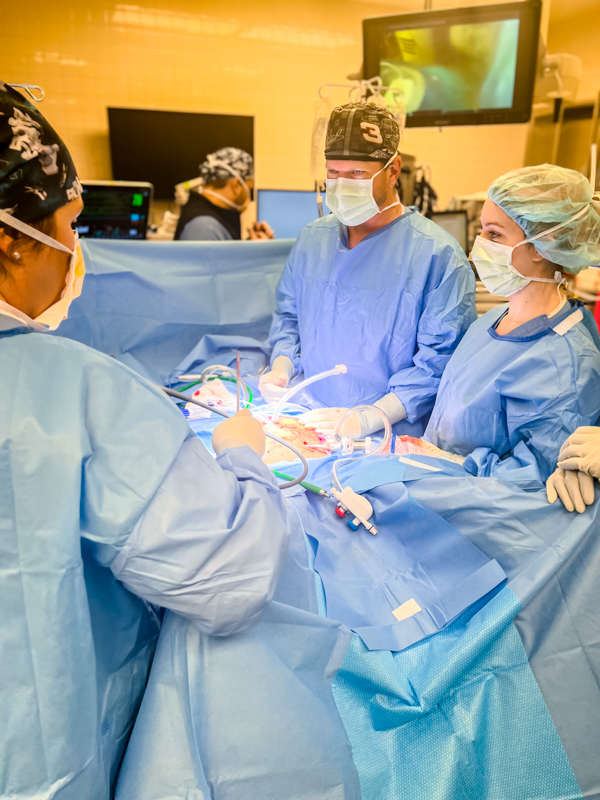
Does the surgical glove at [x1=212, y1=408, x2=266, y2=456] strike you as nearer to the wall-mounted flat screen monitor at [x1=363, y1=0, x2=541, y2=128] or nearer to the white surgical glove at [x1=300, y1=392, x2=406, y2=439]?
the white surgical glove at [x1=300, y1=392, x2=406, y2=439]

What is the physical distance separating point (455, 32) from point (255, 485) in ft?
11.6

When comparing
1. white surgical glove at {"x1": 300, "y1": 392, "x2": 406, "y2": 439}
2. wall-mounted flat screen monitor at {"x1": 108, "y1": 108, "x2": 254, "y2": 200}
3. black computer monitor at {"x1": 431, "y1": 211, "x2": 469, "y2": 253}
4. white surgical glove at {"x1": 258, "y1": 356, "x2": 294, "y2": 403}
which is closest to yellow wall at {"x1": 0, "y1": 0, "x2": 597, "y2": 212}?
wall-mounted flat screen monitor at {"x1": 108, "y1": 108, "x2": 254, "y2": 200}

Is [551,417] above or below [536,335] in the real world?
below

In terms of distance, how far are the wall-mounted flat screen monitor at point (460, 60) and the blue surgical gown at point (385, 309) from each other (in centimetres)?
176

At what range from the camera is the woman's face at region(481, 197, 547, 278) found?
166cm

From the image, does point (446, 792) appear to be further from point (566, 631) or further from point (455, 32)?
point (455, 32)

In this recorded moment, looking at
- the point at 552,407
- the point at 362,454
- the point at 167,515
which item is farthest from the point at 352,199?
the point at 167,515

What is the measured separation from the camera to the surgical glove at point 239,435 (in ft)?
3.83

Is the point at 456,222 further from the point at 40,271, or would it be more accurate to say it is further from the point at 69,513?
the point at 69,513

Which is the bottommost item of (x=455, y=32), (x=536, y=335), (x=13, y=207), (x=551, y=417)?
(x=551, y=417)

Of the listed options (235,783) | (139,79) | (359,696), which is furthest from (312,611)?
(139,79)

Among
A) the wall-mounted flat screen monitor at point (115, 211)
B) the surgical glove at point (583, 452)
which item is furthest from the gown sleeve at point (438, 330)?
the wall-mounted flat screen monitor at point (115, 211)

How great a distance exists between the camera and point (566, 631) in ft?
3.94

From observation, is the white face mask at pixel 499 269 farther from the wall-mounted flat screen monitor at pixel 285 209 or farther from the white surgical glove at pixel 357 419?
the wall-mounted flat screen monitor at pixel 285 209
